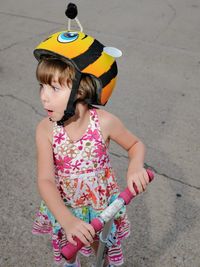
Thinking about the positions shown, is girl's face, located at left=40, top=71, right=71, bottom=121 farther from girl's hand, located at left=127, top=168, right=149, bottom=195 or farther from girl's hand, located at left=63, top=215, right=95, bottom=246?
girl's hand, located at left=63, top=215, right=95, bottom=246

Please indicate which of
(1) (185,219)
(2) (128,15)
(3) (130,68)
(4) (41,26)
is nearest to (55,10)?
(4) (41,26)

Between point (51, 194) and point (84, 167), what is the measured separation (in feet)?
0.93

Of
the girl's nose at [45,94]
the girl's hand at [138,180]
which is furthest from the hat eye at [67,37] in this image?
the girl's hand at [138,180]

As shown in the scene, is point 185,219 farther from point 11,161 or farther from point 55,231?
point 11,161

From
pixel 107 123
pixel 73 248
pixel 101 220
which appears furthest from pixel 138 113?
pixel 73 248

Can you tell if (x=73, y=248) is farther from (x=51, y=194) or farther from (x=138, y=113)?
(x=138, y=113)

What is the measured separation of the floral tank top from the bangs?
28 cm

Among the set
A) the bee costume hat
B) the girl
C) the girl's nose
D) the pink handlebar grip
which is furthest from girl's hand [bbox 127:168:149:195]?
the girl's nose

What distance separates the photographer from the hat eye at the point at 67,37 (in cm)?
179

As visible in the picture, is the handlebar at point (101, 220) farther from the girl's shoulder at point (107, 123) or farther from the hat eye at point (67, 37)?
the hat eye at point (67, 37)

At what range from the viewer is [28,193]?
3.19 m

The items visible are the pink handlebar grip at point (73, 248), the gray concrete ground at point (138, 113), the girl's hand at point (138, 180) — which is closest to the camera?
the pink handlebar grip at point (73, 248)

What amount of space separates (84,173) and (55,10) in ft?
19.4

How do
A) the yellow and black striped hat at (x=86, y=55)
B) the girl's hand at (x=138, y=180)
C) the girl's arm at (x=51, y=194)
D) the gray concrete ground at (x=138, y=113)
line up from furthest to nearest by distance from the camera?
1. the gray concrete ground at (x=138, y=113)
2. the yellow and black striped hat at (x=86, y=55)
3. the girl's hand at (x=138, y=180)
4. the girl's arm at (x=51, y=194)
